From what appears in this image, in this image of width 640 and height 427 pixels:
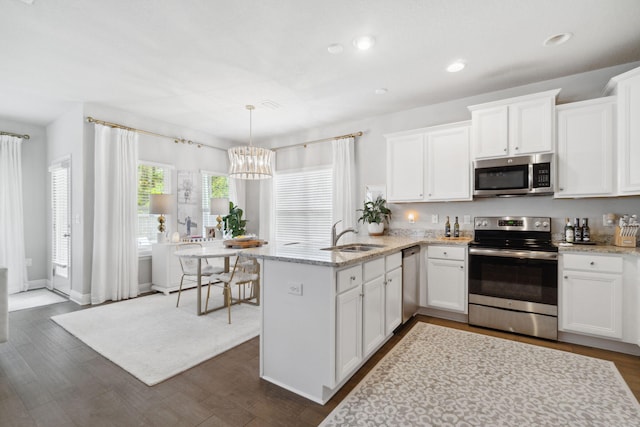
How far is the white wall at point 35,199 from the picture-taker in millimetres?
5082

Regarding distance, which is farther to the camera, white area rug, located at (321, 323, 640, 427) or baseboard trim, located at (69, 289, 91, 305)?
baseboard trim, located at (69, 289, 91, 305)

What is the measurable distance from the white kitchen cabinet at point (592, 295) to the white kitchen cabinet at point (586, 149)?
28.3 inches

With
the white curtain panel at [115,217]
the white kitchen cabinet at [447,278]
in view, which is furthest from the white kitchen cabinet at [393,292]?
the white curtain panel at [115,217]

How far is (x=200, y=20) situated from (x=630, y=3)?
329 centimetres

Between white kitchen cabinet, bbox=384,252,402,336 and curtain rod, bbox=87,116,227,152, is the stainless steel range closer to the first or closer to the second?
white kitchen cabinet, bbox=384,252,402,336

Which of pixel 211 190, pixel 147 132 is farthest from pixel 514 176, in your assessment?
pixel 147 132

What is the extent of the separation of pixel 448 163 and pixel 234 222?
4.00 m

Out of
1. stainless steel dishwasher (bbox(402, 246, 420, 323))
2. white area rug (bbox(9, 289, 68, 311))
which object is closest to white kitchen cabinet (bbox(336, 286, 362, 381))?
stainless steel dishwasher (bbox(402, 246, 420, 323))

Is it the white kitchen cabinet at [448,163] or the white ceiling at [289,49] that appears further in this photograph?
the white kitchen cabinet at [448,163]

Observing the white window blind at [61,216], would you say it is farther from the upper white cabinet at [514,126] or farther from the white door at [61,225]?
the upper white cabinet at [514,126]

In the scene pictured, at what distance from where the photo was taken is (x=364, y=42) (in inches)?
105

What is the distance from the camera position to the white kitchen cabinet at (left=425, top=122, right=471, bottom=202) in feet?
12.1

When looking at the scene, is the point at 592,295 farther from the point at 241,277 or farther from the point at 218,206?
the point at 218,206

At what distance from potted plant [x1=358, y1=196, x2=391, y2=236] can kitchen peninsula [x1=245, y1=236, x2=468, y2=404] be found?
74.4 inches
